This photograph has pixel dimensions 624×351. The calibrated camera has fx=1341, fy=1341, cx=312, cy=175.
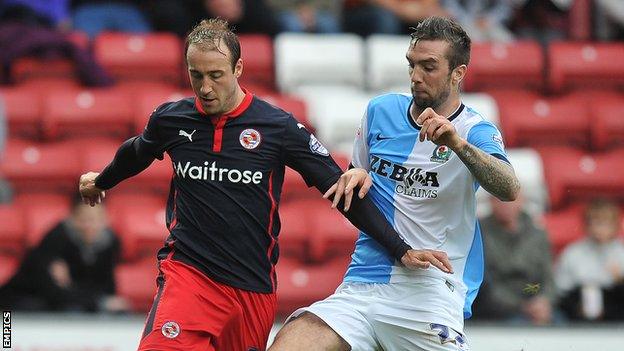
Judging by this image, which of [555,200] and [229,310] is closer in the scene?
[229,310]

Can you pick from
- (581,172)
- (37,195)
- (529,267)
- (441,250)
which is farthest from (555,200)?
(441,250)

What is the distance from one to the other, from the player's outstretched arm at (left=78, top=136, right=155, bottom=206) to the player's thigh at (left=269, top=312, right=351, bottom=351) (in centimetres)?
99

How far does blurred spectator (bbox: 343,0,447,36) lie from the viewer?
11.5 meters

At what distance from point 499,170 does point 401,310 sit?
0.78m

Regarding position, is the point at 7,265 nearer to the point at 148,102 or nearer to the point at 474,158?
the point at 148,102

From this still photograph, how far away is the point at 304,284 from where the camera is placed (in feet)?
30.5

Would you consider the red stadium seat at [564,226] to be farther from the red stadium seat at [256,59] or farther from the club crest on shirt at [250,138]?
the club crest on shirt at [250,138]

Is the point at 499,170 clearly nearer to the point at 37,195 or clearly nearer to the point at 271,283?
the point at 271,283

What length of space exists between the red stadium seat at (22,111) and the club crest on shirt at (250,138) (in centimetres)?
500

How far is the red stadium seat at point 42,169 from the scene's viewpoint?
32.8 ft

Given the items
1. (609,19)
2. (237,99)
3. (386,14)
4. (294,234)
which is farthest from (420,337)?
(609,19)

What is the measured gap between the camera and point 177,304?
5566mm

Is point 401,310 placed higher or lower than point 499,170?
lower

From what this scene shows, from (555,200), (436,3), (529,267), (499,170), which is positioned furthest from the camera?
(436,3)
